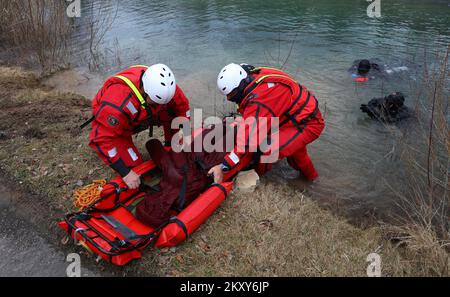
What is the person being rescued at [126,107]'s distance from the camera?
12.6 ft

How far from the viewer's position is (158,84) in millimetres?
3816

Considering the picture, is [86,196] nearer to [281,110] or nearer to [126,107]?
[126,107]

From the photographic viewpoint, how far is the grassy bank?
3264mm

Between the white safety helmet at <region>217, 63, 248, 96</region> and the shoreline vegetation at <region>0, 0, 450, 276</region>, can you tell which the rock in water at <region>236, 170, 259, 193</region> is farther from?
the white safety helmet at <region>217, 63, 248, 96</region>

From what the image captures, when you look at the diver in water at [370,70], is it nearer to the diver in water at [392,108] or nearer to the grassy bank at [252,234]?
the diver in water at [392,108]

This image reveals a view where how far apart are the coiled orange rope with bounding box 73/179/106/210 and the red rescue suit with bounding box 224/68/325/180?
161cm

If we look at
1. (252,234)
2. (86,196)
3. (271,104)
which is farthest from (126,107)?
(252,234)

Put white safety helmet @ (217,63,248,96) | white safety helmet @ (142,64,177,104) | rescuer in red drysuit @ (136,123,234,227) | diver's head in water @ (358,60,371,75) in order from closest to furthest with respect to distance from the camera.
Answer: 1. rescuer in red drysuit @ (136,123,234,227)
2. white safety helmet @ (142,64,177,104)
3. white safety helmet @ (217,63,248,96)
4. diver's head in water @ (358,60,371,75)

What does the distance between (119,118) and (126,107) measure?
148mm

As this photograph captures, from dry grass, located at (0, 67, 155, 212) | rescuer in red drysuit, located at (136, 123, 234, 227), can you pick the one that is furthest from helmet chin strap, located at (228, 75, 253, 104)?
dry grass, located at (0, 67, 155, 212)

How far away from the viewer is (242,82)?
4.20 metres

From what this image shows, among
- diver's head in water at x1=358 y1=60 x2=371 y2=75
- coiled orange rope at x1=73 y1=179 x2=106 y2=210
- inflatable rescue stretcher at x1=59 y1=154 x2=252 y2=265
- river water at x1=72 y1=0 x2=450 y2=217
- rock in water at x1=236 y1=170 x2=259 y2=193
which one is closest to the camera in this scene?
inflatable rescue stretcher at x1=59 y1=154 x2=252 y2=265

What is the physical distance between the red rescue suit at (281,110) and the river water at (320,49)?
3.29 feet

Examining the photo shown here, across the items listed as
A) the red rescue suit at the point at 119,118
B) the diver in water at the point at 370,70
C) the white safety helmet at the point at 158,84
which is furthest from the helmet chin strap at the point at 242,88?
the diver in water at the point at 370,70
